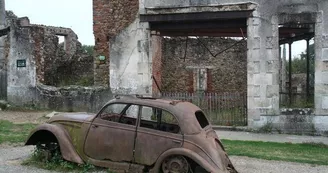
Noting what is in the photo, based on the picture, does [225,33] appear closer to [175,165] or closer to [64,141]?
[64,141]

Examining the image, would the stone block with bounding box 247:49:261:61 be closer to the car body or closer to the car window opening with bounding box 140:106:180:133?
the car body

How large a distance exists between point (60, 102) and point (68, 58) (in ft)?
24.4

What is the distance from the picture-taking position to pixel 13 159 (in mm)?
8516

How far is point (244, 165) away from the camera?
8648mm

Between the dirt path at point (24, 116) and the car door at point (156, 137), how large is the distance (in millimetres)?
8284

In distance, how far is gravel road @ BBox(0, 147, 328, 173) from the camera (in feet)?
25.2

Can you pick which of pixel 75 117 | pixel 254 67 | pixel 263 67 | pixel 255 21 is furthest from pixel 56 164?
pixel 255 21

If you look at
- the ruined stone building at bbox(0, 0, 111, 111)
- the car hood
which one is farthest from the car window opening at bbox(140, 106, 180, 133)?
the ruined stone building at bbox(0, 0, 111, 111)

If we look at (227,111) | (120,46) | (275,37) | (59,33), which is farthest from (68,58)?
(275,37)

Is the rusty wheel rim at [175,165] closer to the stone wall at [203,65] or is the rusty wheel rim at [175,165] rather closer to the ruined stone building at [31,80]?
the ruined stone building at [31,80]

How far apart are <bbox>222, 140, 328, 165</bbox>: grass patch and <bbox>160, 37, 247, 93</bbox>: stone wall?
1299 centimetres

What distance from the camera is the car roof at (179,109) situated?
271 inches

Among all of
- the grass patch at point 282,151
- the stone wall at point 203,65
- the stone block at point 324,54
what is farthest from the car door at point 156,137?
the stone wall at point 203,65

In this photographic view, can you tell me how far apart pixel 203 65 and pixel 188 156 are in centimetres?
1843
